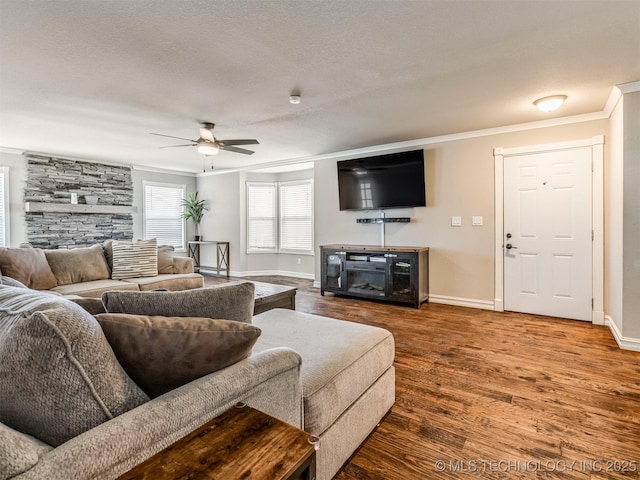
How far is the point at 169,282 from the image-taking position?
12.8 ft

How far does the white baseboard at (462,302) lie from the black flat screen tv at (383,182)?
1.33 m

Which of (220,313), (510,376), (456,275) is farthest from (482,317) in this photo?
(220,313)

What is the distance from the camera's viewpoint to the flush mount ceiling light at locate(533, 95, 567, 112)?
125 inches

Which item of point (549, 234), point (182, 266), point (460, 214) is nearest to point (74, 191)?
point (182, 266)

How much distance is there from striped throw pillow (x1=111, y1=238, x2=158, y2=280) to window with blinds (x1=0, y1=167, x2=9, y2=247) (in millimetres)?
2540

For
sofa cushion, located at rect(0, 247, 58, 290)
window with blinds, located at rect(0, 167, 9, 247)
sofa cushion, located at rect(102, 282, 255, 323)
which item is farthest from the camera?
window with blinds, located at rect(0, 167, 9, 247)

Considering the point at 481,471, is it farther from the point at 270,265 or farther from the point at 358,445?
the point at 270,265

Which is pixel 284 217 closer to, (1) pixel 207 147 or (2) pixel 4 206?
(1) pixel 207 147

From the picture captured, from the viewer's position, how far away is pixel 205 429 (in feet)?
2.78

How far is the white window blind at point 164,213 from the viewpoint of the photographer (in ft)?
22.8

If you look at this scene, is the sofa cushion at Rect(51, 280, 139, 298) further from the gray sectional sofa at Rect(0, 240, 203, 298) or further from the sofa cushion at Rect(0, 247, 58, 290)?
the sofa cushion at Rect(0, 247, 58, 290)

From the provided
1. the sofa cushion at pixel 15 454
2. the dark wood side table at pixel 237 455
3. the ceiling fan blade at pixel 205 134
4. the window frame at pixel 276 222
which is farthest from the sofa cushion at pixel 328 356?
the window frame at pixel 276 222

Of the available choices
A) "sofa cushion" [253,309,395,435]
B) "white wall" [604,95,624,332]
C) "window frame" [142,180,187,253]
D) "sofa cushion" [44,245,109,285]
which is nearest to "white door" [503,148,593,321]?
"white wall" [604,95,624,332]

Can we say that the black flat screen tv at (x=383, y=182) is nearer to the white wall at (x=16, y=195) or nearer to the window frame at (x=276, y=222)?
the window frame at (x=276, y=222)
